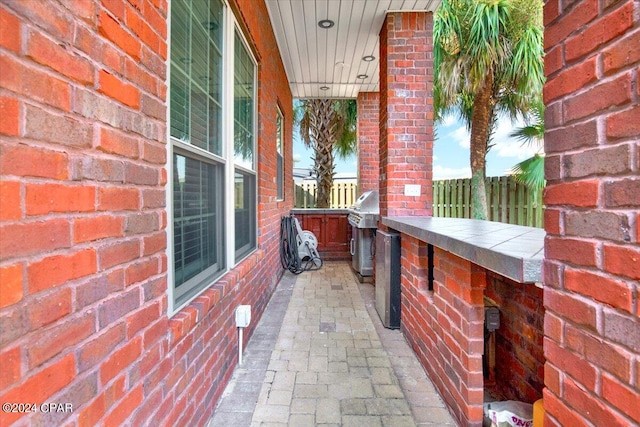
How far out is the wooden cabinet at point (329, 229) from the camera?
6.89 meters

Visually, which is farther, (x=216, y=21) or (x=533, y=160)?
(x=533, y=160)

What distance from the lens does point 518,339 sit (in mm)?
2092

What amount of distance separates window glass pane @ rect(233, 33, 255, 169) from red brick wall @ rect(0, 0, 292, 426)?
Result: 143 centimetres

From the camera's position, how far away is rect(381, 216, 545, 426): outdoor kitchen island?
1.46m

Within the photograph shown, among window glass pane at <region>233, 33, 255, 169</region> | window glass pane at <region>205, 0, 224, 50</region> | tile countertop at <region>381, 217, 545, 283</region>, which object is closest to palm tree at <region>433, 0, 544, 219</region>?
window glass pane at <region>233, 33, 255, 169</region>

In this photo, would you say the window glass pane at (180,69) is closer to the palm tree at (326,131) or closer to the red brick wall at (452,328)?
the red brick wall at (452,328)

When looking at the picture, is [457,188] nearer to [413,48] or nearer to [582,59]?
[413,48]

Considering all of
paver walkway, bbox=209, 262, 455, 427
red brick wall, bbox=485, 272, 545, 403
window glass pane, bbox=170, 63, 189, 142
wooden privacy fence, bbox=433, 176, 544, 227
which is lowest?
paver walkway, bbox=209, 262, 455, 427

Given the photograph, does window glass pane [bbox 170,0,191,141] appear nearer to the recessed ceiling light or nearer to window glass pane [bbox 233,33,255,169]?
window glass pane [bbox 233,33,255,169]

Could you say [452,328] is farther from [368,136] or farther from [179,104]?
[368,136]

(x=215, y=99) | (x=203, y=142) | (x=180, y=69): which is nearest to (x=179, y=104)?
(x=180, y=69)

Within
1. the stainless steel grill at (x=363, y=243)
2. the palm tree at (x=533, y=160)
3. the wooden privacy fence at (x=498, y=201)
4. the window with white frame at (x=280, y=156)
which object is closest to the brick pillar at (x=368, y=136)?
the stainless steel grill at (x=363, y=243)

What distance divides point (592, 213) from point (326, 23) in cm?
394

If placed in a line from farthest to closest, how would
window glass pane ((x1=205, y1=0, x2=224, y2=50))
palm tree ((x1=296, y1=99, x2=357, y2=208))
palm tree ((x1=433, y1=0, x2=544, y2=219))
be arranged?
palm tree ((x1=296, y1=99, x2=357, y2=208)), palm tree ((x1=433, y1=0, x2=544, y2=219)), window glass pane ((x1=205, y1=0, x2=224, y2=50))
